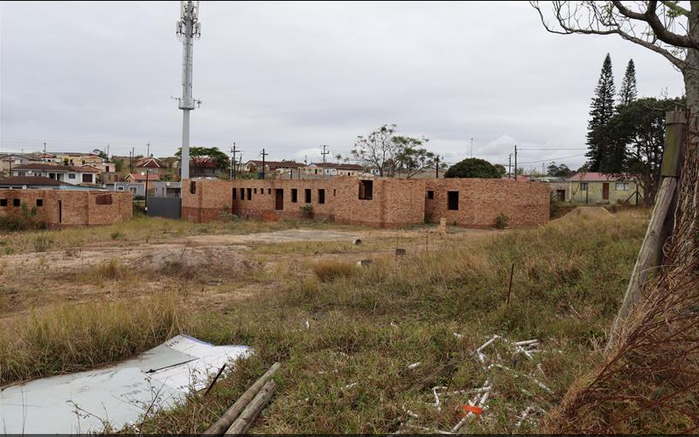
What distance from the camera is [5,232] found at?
82.3ft

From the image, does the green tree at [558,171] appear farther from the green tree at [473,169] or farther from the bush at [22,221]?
the bush at [22,221]

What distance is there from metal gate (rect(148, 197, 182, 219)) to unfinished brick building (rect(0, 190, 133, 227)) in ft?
21.4

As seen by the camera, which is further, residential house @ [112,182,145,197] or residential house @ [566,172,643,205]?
residential house @ [112,182,145,197]

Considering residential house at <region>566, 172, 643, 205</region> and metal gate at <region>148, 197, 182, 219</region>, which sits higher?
residential house at <region>566, 172, 643, 205</region>

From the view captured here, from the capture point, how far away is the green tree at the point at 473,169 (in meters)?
36.2

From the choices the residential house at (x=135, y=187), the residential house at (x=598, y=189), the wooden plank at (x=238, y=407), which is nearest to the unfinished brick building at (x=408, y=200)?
the residential house at (x=598, y=189)

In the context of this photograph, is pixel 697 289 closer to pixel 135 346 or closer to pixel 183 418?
pixel 183 418

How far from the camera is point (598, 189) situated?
37875 millimetres

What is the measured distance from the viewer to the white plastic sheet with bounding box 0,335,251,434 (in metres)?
3.05

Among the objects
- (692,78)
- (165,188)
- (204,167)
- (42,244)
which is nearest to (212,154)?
(204,167)

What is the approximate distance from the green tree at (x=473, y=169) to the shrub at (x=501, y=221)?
12.6 m

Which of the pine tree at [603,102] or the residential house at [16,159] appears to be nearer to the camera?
the pine tree at [603,102]

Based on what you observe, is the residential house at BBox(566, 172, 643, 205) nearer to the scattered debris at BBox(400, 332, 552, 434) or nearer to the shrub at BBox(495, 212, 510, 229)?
the shrub at BBox(495, 212, 510, 229)

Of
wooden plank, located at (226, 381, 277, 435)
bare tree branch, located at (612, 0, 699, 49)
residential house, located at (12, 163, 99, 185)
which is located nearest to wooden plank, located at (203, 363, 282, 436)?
wooden plank, located at (226, 381, 277, 435)
